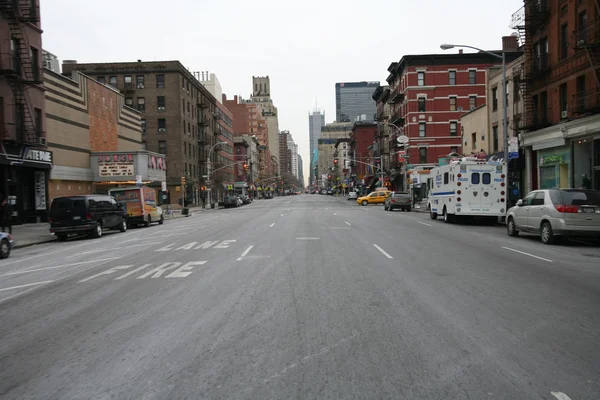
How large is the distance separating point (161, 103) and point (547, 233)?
54930 mm

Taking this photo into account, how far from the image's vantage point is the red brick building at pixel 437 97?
201ft

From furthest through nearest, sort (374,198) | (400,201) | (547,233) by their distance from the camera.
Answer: (374,198), (400,201), (547,233)

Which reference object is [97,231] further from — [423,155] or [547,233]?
[423,155]

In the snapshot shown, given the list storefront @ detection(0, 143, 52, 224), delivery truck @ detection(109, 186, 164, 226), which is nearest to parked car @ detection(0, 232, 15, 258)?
storefront @ detection(0, 143, 52, 224)

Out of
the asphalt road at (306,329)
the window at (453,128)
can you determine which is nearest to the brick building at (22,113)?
the asphalt road at (306,329)

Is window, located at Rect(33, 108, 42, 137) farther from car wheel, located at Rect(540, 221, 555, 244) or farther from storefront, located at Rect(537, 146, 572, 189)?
storefront, located at Rect(537, 146, 572, 189)

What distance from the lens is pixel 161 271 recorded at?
10.9m

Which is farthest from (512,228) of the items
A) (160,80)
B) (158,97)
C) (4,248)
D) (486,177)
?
Result: (160,80)

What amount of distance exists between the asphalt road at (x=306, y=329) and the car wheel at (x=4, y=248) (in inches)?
186

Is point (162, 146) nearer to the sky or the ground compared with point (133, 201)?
nearer to the sky

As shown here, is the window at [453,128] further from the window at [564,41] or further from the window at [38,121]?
the window at [38,121]

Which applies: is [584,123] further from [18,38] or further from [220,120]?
[220,120]

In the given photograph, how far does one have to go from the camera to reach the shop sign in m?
31.3

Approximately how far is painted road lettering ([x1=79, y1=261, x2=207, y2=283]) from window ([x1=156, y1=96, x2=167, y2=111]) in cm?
5327
